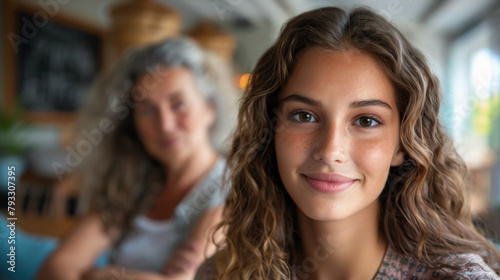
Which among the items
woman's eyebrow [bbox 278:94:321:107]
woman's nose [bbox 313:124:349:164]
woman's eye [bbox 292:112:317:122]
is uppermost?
woman's eyebrow [bbox 278:94:321:107]

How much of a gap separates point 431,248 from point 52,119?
395 cm

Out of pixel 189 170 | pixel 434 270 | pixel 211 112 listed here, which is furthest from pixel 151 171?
pixel 434 270

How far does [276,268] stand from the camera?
840 millimetres

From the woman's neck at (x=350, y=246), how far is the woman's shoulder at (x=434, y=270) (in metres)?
0.02

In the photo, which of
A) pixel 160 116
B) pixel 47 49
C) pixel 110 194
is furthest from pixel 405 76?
pixel 47 49

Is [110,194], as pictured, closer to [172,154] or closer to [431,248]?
[172,154]

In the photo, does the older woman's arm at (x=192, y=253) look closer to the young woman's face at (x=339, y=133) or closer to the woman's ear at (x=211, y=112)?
the woman's ear at (x=211, y=112)

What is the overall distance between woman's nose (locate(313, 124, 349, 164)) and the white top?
65 cm

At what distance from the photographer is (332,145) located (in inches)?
28.7

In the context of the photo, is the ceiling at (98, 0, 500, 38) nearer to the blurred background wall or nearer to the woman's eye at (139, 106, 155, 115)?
the blurred background wall

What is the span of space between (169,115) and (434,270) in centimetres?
90

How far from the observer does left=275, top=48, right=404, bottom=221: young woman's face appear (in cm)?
74

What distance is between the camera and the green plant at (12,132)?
377cm

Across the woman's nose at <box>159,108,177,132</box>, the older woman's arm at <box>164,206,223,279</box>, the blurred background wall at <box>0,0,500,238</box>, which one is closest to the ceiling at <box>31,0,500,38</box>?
the blurred background wall at <box>0,0,500,238</box>
